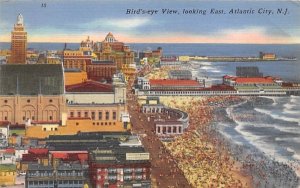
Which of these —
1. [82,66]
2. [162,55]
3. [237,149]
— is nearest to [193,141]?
[237,149]

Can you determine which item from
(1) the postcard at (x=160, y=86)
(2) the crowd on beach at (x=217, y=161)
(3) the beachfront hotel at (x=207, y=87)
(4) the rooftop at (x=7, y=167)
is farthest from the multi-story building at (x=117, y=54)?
(4) the rooftop at (x=7, y=167)

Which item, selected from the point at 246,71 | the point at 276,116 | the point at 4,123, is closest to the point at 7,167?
the point at 4,123

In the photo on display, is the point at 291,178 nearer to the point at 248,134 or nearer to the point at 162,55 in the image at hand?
the point at 248,134

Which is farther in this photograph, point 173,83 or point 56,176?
point 173,83

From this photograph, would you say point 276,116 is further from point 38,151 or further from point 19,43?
point 19,43

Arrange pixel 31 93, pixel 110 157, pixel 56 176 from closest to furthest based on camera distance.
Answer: pixel 56 176, pixel 110 157, pixel 31 93

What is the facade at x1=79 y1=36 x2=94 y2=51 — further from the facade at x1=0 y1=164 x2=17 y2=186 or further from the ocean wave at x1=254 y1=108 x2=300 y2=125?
the ocean wave at x1=254 y1=108 x2=300 y2=125

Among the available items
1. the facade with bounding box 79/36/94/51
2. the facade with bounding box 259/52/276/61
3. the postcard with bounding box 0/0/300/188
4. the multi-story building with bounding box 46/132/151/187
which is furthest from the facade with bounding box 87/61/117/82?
the facade with bounding box 259/52/276/61
